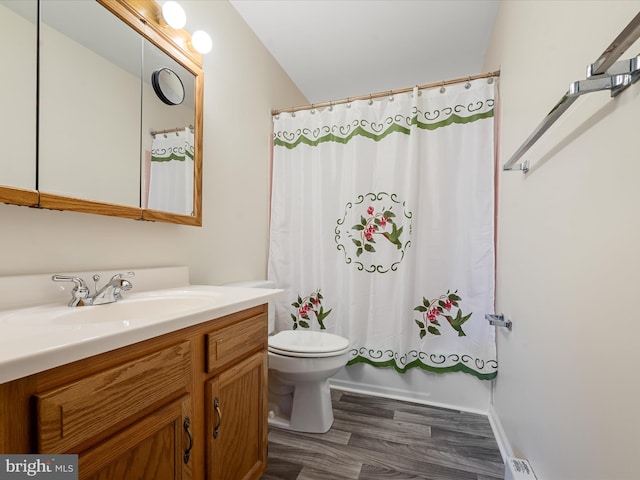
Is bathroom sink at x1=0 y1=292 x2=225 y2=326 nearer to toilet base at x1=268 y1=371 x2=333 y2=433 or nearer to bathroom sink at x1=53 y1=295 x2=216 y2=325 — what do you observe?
bathroom sink at x1=53 y1=295 x2=216 y2=325

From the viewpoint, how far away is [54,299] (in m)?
0.94

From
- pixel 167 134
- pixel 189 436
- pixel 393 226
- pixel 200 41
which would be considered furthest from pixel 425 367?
pixel 200 41

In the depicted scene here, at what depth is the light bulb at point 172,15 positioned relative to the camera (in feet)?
4.22

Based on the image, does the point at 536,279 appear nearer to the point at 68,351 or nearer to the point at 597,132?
the point at 597,132

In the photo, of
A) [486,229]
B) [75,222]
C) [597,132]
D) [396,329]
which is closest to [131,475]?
[75,222]

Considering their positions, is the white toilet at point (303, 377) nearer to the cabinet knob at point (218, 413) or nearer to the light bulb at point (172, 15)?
the cabinet knob at point (218, 413)

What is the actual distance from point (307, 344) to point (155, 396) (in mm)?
1057

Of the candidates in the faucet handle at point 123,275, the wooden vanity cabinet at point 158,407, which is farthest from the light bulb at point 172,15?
the wooden vanity cabinet at point 158,407

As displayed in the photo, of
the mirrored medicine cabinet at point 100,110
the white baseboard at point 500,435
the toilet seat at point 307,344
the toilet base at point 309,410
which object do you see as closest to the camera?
the mirrored medicine cabinet at point 100,110

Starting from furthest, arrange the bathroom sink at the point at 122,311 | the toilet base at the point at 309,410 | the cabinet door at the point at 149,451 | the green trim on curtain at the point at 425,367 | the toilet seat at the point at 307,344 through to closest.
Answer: the green trim on curtain at the point at 425,367 → the toilet base at the point at 309,410 → the toilet seat at the point at 307,344 → the bathroom sink at the point at 122,311 → the cabinet door at the point at 149,451

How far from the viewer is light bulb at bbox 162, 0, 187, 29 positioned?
4.22ft

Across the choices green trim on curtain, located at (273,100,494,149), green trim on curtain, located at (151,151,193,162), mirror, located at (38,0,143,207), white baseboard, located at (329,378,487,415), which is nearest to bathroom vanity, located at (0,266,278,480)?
mirror, located at (38,0,143,207)

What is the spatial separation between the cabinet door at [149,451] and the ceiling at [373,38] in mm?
2167

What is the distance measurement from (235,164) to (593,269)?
175 centimetres
